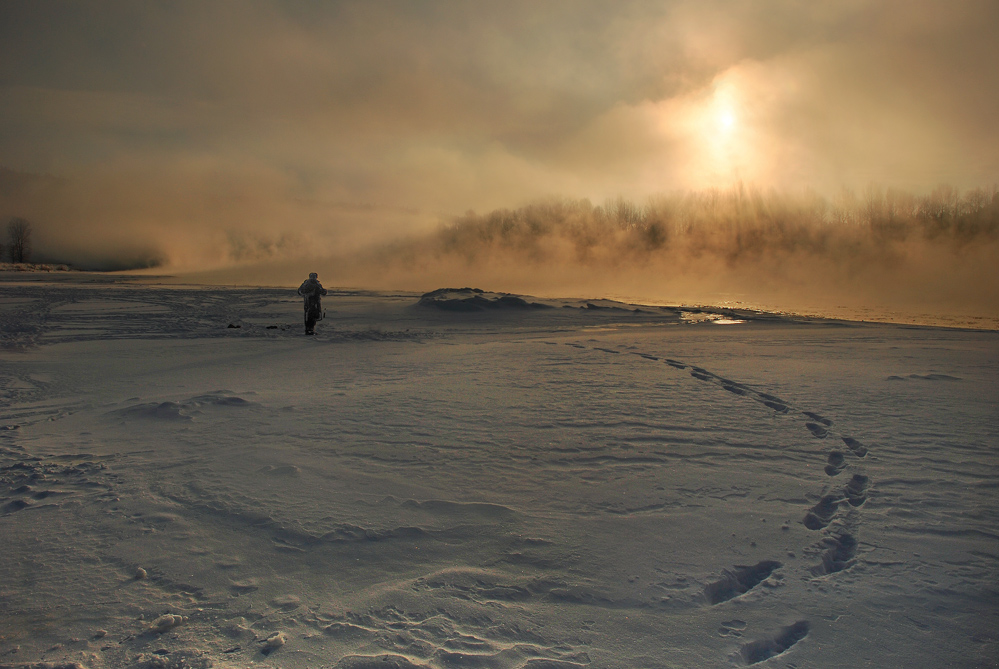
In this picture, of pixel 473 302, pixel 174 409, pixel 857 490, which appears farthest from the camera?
pixel 473 302

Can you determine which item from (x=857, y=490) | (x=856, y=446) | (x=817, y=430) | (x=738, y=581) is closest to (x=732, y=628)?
(x=738, y=581)

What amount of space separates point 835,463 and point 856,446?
564 mm

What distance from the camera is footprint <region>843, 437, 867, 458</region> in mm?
4270

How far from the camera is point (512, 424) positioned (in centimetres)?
509

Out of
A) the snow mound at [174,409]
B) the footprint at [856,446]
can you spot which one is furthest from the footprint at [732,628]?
the snow mound at [174,409]

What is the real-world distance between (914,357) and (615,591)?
31.3 ft

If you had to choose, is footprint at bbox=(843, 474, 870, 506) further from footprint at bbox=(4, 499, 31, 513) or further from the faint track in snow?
footprint at bbox=(4, 499, 31, 513)

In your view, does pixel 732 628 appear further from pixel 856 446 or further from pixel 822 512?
pixel 856 446

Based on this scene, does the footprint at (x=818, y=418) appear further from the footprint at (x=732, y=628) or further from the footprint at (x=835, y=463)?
the footprint at (x=732, y=628)

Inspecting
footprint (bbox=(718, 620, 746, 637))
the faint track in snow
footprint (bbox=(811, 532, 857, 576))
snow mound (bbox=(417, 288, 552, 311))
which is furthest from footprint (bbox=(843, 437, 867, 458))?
snow mound (bbox=(417, 288, 552, 311))

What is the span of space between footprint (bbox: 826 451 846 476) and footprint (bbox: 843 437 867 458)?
0.14 metres

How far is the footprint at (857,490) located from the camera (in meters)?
3.40

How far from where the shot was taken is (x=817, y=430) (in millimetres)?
4914

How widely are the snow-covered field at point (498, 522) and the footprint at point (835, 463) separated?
28 millimetres
